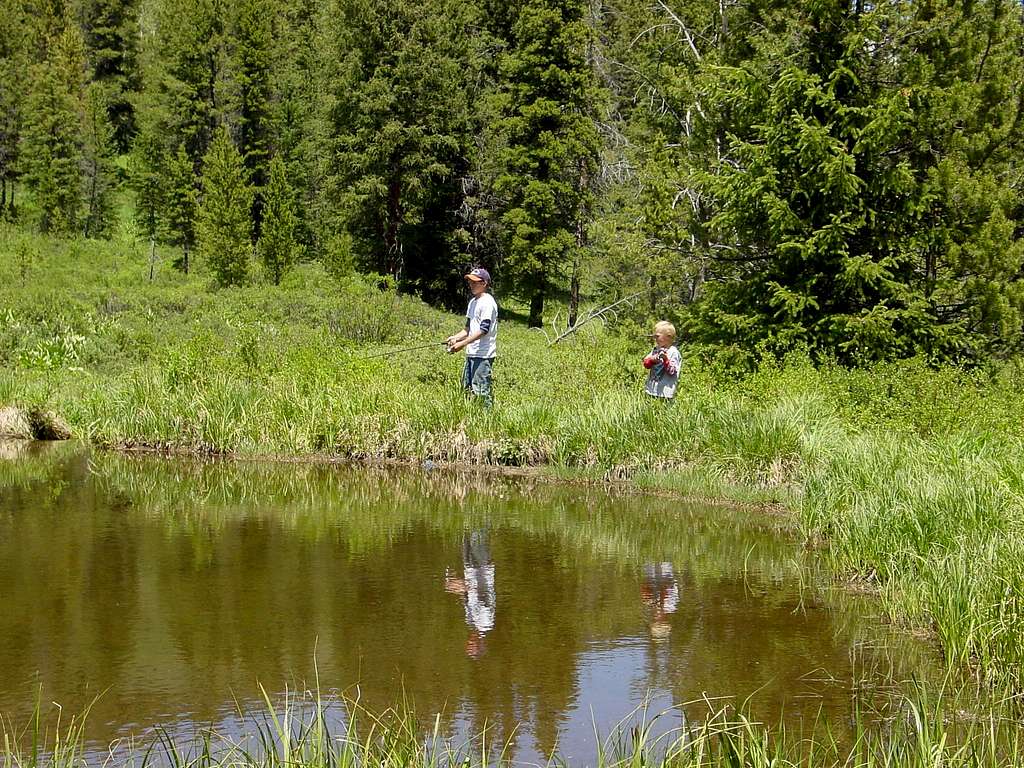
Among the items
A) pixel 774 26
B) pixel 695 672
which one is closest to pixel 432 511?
pixel 695 672

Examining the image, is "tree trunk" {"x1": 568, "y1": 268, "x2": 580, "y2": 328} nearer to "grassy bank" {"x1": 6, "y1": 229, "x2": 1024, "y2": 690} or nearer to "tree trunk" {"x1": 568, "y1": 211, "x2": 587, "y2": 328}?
"tree trunk" {"x1": 568, "y1": 211, "x2": 587, "y2": 328}

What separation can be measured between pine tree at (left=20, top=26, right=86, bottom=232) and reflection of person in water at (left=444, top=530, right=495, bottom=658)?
4130 centimetres

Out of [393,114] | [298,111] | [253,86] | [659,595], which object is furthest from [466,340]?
[298,111]

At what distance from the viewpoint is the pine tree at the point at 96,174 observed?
156ft

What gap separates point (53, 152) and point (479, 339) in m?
40.1

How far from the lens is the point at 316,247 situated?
1977 inches

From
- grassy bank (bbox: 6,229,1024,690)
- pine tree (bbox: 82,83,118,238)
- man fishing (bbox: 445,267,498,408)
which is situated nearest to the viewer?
grassy bank (bbox: 6,229,1024,690)

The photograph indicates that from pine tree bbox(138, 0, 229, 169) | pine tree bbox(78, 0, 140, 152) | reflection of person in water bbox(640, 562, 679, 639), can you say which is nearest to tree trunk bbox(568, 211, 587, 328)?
pine tree bbox(138, 0, 229, 169)

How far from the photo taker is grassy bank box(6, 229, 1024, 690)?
6.64 metres

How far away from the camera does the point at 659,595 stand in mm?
7207

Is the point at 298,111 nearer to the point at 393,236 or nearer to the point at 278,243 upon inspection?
the point at 393,236

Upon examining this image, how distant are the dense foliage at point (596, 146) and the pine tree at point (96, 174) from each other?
0.13 metres

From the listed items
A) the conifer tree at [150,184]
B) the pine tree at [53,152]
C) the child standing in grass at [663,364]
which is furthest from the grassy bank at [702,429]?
the conifer tree at [150,184]

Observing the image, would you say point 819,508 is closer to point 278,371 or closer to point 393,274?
point 278,371
